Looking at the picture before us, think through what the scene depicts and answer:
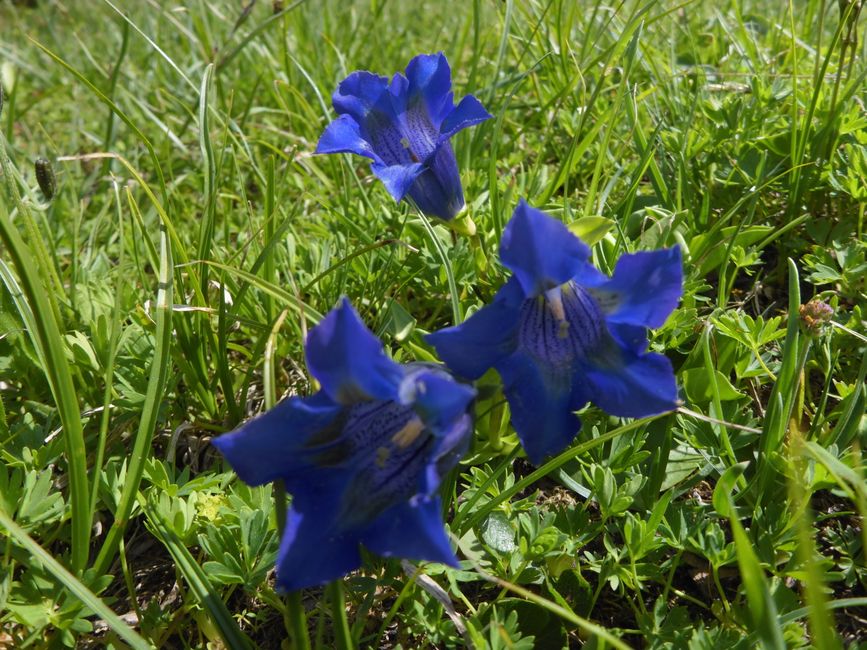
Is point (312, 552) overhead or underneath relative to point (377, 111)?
underneath

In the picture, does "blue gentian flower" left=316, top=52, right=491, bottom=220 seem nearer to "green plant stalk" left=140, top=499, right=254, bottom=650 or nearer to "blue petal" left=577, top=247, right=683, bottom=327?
"blue petal" left=577, top=247, right=683, bottom=327

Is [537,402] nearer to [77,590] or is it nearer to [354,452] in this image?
[354,452]

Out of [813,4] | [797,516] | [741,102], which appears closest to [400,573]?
[797,516]

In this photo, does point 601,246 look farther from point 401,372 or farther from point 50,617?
point 50,617

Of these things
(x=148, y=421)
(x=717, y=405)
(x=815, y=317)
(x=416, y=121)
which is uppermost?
(x=416, y=121)

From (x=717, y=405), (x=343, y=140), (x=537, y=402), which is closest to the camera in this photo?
(x=537, y=402)

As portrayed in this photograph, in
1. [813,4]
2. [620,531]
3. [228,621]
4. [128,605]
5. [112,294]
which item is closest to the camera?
[228,621]

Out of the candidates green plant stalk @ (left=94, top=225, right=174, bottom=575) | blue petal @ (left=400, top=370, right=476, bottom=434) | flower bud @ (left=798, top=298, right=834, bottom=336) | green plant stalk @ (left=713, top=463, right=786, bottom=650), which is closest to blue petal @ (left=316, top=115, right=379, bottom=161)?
green plant stalk @ (left=94, top=225, right=174, bottom=575)

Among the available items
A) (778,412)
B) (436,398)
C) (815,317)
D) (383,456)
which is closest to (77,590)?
(383,456)
